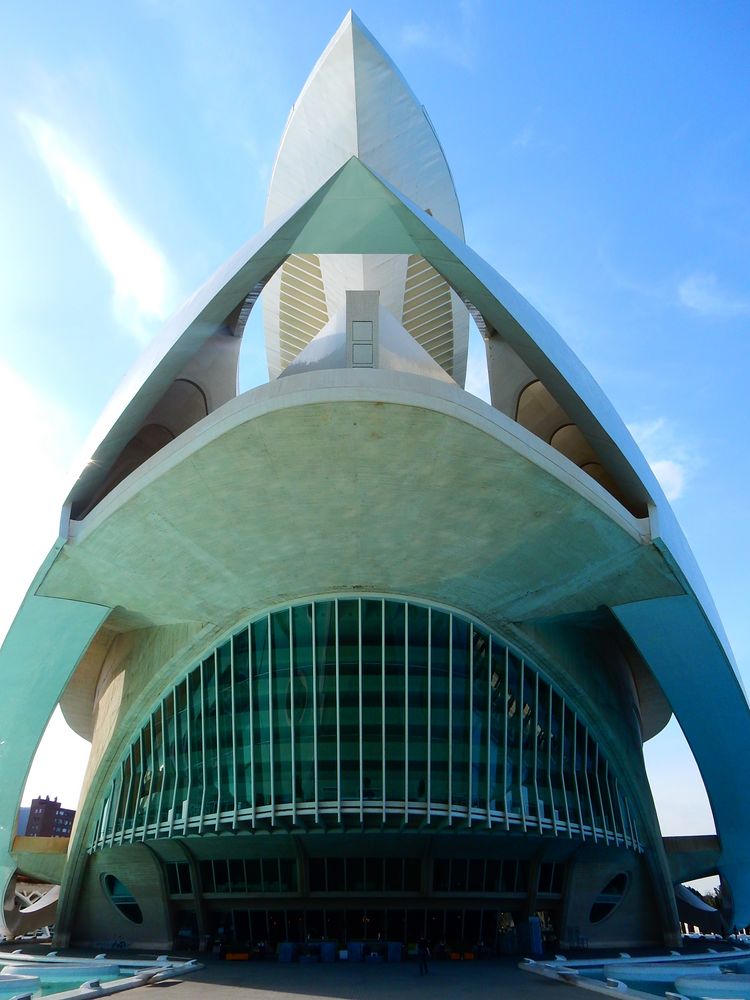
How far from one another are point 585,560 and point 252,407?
10263 millimetres

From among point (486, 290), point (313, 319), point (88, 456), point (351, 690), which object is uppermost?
point (313, 319)

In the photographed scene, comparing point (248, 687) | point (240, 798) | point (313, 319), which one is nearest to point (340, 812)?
point (240, 798)

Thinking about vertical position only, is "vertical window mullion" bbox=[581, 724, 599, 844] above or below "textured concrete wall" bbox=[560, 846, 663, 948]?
above

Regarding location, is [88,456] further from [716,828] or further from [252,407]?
[716,828]

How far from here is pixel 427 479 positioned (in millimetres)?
19172

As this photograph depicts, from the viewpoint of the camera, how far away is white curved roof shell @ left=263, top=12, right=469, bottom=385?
31.5 meters

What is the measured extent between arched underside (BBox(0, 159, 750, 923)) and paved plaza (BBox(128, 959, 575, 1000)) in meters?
9.92

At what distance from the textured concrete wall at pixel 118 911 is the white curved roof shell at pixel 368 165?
2316 centimetres

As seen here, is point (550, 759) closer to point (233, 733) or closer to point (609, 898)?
point (609, 898)

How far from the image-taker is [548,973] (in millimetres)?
17531

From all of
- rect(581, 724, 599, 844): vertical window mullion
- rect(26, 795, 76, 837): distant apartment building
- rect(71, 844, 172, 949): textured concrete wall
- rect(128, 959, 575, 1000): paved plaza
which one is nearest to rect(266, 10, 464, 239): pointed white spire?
rect(581, 724, 599, 844): vertical window mullion

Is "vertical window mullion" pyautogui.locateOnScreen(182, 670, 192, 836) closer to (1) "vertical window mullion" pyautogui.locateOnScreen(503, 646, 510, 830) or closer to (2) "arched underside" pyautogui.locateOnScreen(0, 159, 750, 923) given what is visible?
(2) "arched underside" pyautogui.locateOnScreen(0, 159, 750, 923)

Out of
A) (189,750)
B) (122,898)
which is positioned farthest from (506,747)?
(122,898)

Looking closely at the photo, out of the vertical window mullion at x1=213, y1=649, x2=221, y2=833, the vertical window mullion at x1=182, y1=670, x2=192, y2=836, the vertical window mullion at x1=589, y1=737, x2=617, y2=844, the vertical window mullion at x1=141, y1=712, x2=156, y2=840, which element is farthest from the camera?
the vertical window mullion at x1=589, y1=737, x2=617, y2=844
